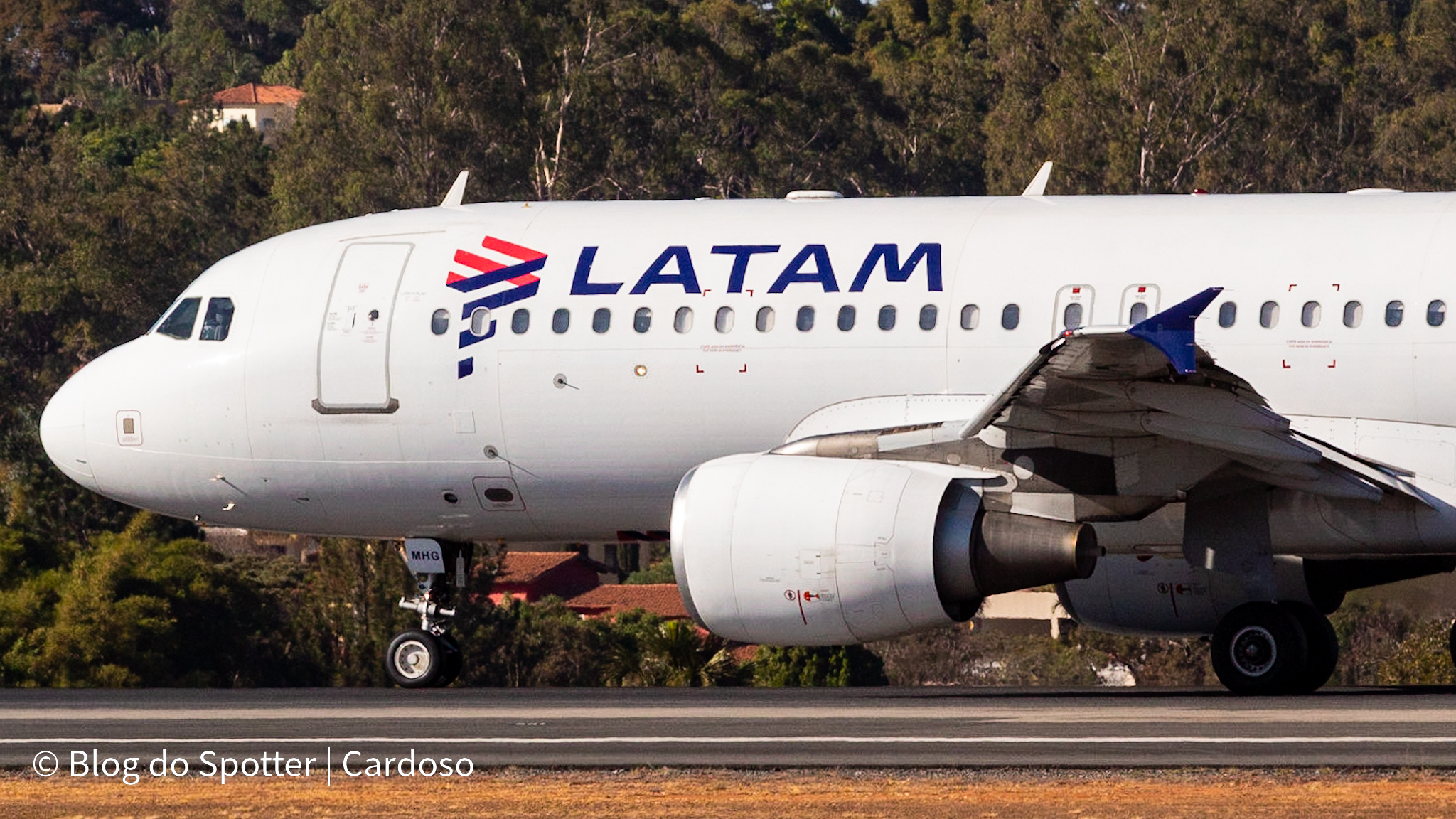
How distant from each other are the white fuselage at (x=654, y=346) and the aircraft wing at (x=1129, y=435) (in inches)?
15.7

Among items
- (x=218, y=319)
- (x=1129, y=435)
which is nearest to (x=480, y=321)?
(x=218, y=319)

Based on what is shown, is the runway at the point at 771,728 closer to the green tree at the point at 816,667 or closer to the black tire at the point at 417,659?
the black tire at the point at 417,659

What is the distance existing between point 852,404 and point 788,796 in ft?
18.1

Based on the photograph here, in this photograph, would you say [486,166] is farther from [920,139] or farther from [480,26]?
[920,139]

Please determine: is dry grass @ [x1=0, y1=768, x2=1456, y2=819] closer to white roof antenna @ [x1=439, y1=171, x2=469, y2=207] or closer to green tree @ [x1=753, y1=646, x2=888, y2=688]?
white roof antenna @ [x1=439, y1=171, x2=469, y2=207]

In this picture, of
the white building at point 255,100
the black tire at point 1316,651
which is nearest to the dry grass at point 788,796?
the black tire at point 1316,651

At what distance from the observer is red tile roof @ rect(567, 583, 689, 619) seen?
5184cm

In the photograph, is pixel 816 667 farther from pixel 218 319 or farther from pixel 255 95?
pixel 255 95

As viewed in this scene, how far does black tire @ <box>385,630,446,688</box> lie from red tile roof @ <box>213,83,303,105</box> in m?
110

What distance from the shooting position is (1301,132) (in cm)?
5984

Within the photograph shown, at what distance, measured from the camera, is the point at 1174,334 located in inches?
514

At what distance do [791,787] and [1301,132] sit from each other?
171ft

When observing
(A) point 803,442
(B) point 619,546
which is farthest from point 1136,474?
(B) point 619,546

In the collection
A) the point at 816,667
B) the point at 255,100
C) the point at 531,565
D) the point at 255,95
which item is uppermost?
the point at 255,95
